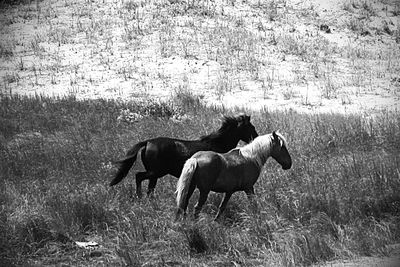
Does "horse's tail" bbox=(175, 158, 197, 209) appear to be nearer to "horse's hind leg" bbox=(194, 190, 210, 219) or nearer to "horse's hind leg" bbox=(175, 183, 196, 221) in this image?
"horse's hind leg" bbox=(175, 183, 196, 221)

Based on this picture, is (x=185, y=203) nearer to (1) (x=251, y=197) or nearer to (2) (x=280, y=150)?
(1) (x=251, y=197)

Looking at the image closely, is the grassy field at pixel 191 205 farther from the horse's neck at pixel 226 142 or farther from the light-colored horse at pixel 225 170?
the horse's neck at pixel 226 142

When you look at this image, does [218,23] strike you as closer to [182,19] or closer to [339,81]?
[182,19]

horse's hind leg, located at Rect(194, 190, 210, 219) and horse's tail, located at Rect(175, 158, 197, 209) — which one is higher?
horse's tail, located at Rect(175, 158, 197, 209)

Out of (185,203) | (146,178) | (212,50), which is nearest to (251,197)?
(185,203)

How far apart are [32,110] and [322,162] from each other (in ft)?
24.9

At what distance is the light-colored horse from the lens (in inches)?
345

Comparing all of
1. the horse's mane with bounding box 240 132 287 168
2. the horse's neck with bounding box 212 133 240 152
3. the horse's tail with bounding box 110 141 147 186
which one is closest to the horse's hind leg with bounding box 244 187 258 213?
the horse's mane with bounding box 240 132 287 168

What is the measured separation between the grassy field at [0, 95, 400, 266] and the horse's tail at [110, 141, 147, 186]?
24 cm

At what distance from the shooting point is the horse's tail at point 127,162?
10094mm

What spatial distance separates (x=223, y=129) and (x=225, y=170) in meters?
1.78

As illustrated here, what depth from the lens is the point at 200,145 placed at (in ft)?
34.4

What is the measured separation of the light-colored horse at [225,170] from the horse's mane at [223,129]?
110 centimetres

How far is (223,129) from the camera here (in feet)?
35.4
